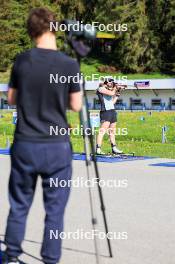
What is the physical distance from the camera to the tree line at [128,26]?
72500 millimetres

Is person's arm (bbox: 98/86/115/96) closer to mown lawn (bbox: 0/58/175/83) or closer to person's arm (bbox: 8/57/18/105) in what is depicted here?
person's arm (bbox: 8/57/18/105)

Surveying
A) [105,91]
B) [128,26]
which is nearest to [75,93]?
[105,91]

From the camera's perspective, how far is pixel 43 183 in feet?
15.0

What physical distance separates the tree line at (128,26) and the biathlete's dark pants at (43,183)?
2656 inches

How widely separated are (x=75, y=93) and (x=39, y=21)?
1.93 feet

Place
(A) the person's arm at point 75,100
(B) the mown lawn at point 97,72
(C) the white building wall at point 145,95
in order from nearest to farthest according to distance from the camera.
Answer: (A) the person's arm at point 75,100
(C) the white building wall at point 145,95
(B) the mown lawn at point 97,72

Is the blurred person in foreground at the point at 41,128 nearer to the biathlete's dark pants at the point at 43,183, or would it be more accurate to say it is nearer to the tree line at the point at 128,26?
the biathlete's dark pants at the point at 43,183

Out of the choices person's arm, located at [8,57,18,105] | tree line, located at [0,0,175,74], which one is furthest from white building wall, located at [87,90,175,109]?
person's arm, located at [8,57,18,105]

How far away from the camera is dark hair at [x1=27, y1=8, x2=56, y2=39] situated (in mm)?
4434

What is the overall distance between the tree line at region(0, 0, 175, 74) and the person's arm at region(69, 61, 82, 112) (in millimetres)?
67377

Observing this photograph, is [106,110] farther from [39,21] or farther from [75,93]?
[39,21]

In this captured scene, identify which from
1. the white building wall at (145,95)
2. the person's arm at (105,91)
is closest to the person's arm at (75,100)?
the person's arm at (105,91)

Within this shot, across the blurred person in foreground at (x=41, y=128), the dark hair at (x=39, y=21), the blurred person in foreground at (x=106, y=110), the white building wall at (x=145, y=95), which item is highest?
the dark hair at (x=39, y=21)

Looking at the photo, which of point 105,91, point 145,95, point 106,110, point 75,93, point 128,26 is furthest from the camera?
point 128,26
